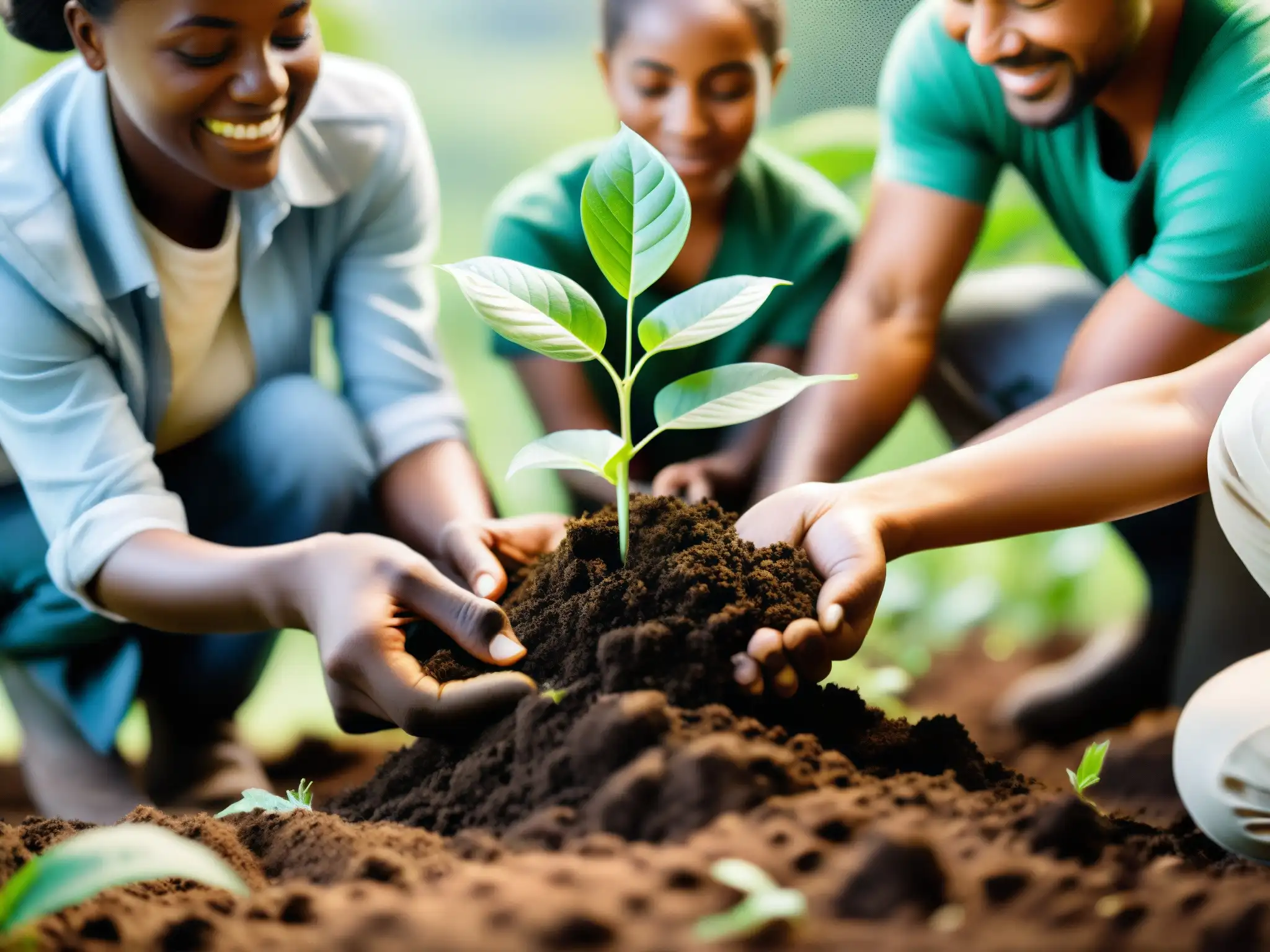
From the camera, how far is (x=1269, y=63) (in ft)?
3.46

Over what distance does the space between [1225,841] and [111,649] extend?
113 cm

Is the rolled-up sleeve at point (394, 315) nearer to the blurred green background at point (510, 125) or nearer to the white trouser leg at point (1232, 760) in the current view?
the blurred green background at point (510, 125)

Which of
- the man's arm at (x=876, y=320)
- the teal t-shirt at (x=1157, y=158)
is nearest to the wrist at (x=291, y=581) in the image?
the man's arm at (x=876, y=320)

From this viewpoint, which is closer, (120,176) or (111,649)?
(120,176)

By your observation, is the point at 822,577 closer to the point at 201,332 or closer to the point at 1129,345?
the point at 1129,345

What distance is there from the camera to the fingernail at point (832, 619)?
2.58 feet

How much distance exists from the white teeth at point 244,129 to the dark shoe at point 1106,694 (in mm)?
1267

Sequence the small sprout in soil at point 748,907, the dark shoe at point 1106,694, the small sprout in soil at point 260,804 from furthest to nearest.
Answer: the dark shoe at point 1106,694, the small sprout in soil at point 260,804, the small sprout in soil at point 748,907

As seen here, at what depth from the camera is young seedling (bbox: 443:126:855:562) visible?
2.74 feet

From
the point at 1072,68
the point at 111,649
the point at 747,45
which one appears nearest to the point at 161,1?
the point at 747,45

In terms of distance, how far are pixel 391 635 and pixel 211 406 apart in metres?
0.49

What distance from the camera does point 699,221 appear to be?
131 cm

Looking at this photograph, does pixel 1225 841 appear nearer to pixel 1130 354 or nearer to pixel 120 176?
pixel 1130 354

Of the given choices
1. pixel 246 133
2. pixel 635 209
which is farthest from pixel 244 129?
pixel 635 209
